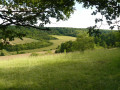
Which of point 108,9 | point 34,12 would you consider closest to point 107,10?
point 108,9

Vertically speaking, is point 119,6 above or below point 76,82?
above

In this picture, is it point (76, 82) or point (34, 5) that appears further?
point (34, 5)

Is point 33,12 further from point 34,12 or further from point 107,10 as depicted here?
point 107,10

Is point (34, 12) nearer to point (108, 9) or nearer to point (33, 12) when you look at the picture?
point (33, 12)

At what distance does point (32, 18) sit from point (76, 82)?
14.9ft

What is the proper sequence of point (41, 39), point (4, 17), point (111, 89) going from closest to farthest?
point (111, 89) < point (4, 17) < point (41, 39)

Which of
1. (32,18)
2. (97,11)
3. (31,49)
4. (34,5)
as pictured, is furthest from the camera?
(31,49)

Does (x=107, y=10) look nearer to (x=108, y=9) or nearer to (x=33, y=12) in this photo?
(x=108, y=9)

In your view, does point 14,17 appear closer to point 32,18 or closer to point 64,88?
point 32,18

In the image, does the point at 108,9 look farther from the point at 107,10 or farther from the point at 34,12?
the point at 34,12

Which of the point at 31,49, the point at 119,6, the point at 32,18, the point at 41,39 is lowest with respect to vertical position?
the point at 31,49

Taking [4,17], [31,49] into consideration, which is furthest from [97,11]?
[31,49]

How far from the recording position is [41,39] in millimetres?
45125

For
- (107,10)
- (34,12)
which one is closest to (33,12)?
(34,12)
